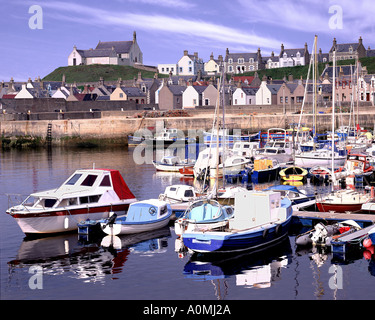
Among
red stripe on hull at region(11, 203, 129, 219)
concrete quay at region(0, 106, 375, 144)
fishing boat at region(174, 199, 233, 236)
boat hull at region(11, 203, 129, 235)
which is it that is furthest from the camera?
concrete quay at region(0, 106, 375, 144)

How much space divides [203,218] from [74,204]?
21.6 feet

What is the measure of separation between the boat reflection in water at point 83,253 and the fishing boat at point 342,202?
804 centimetres

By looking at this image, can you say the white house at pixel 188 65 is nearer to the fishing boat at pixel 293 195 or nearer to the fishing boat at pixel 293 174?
the fishing boat at pixel 293 174

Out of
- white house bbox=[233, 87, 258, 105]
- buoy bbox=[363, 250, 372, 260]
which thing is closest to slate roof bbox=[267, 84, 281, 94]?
white house bbox=[233, 87, 258, 105]

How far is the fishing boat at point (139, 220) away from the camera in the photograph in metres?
26.0

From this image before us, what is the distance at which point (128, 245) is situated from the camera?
2508 cm

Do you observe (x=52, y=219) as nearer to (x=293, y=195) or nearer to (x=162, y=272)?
(x=162, y=272)

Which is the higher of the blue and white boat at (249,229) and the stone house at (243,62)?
the stone house at (243,62)

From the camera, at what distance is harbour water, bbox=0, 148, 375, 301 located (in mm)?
18766

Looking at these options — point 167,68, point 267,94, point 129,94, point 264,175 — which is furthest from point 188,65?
point 264,175

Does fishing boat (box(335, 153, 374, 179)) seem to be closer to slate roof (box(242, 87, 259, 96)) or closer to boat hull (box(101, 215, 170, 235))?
boat hull (box(101, 215, 170, 235))

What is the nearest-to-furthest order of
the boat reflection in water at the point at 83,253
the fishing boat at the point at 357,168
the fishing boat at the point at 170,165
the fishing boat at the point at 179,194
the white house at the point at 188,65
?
the boat reflection in water at the point at 83,253, the fishing boat at the point at 179,194, the fishing boat at the point at 357,168, the fishing boat at the point at 170,165, the white house at the point at 188,65

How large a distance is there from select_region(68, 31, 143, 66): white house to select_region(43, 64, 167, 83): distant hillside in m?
2.86

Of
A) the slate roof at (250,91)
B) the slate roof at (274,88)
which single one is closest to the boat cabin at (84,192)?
the slate roof at (250,91)
